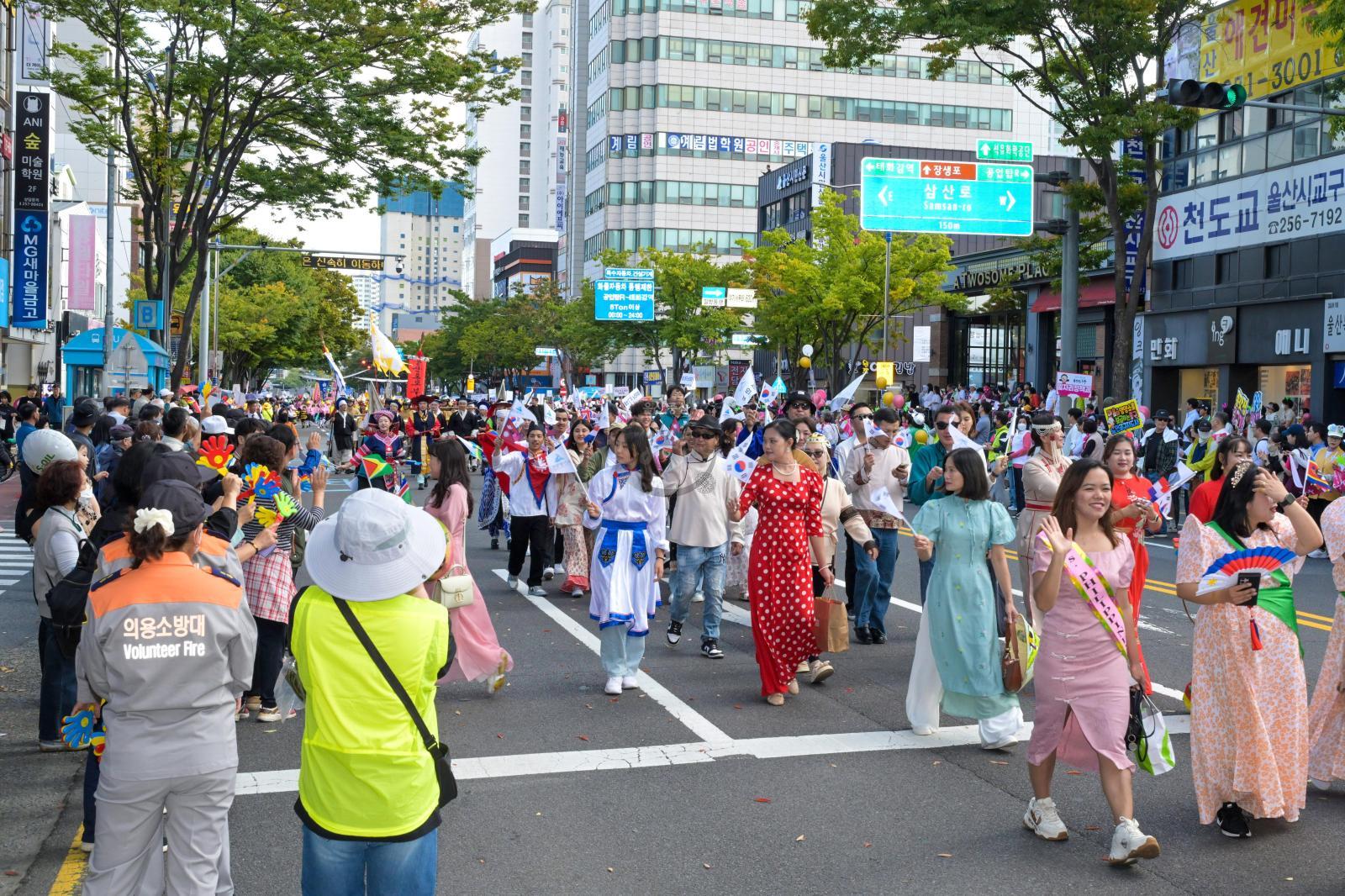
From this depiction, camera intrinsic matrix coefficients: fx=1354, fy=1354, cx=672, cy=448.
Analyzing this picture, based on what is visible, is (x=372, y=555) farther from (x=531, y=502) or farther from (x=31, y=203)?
(x=31, y=203)

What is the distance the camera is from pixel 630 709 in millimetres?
8266

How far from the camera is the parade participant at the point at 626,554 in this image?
861 cm

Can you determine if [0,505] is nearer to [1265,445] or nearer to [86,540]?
[86,540]

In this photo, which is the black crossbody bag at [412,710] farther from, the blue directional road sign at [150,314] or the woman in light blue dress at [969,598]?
the blue directional road sign at [150,314]

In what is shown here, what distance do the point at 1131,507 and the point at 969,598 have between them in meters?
0.98

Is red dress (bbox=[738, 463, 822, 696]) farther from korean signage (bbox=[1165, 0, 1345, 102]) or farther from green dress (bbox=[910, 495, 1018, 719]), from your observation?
korean signage (bbox=[1165, 0, 1345, 102])

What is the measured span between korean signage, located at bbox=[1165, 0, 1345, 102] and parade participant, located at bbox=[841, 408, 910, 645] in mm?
19882

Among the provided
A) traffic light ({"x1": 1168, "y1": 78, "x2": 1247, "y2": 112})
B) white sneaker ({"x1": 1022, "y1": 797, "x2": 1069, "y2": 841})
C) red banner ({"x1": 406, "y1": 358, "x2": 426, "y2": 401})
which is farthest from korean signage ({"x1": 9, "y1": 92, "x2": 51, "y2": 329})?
white sneaker ({"x1": 1022, "y1": 797, "x2": 1069, "y2": 841})

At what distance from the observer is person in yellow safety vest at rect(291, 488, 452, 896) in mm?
3689

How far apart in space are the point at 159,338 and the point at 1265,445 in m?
20.6

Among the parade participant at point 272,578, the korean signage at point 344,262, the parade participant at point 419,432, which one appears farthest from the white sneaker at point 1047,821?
the korean signage at point 344,262

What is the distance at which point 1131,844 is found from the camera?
17.6 ft

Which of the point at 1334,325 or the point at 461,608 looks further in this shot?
the point at 1334,325

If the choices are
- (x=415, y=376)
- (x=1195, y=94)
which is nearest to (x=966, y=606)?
(x=1195, y=94)
